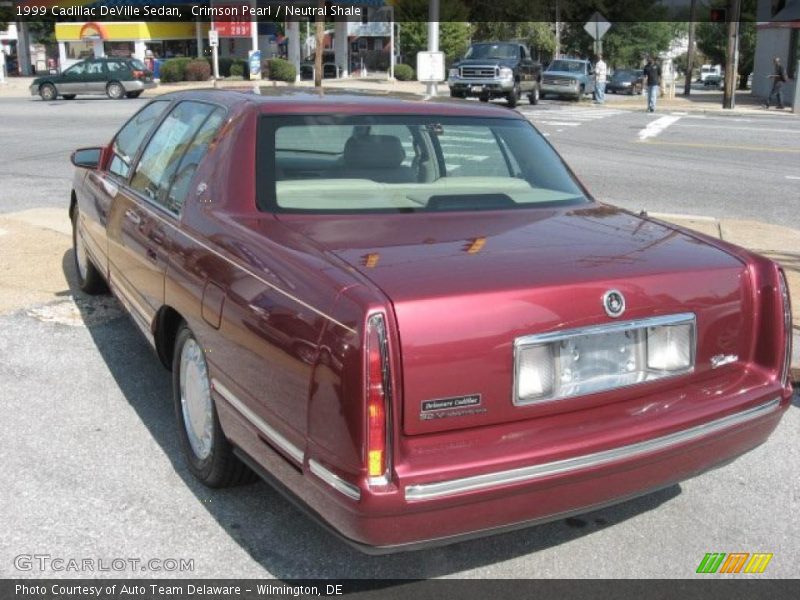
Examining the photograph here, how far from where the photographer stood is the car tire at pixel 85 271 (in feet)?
20.4

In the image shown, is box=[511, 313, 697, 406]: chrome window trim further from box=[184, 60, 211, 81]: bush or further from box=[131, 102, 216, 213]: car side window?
box=[184, 60, 211, 81]: bush

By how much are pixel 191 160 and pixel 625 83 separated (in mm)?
50768

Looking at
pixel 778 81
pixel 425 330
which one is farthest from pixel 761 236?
pixel 778 81

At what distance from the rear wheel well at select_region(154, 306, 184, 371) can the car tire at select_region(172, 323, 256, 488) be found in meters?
0.13

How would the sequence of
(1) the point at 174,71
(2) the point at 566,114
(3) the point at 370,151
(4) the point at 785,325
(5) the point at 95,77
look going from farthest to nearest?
1. (1) the point at 174,71
2. (5) the point at 95,77
3. (2) the point at 566,114
4. (3) the point at 370,151
5. (4) the point at 785,325

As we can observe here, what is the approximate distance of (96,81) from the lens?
34156 millimetres

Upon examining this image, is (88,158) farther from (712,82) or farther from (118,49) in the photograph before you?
(712,82)

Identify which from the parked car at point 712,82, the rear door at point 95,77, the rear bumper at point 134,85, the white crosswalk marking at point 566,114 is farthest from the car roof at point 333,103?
the parked car at point 712,82

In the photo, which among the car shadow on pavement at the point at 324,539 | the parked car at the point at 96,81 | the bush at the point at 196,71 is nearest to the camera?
the car shadow on pavement at the point at 324,539

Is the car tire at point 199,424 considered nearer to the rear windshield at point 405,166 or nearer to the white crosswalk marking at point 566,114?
the rear windshield at point 405,166

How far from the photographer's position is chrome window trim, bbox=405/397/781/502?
2.59 metres

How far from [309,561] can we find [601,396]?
123 cm

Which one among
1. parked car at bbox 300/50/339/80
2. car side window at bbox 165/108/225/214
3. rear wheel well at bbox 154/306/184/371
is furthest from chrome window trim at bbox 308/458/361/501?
parked car at bbox 300/50/339/80

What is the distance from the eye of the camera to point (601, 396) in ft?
9.59
